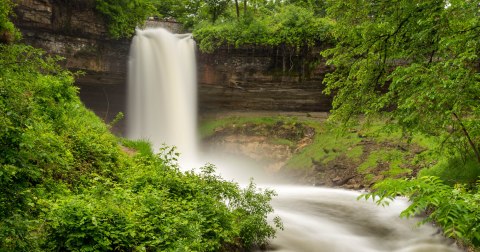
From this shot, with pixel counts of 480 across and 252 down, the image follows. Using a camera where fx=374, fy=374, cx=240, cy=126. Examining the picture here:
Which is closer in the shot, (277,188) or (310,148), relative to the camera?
(277,188)

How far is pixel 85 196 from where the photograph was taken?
5.46 meters

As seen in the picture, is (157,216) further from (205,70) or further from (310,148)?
(205,70)

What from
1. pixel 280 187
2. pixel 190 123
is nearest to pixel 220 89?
pixel 190 123

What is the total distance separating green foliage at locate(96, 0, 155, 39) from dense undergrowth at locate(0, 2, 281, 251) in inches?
495

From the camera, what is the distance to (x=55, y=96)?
35.8ft

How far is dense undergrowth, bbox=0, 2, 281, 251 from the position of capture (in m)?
3.49

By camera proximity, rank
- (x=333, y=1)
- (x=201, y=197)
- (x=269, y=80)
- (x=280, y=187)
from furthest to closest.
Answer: (x=269, y=80), (x=280, y=187), (x=333, y=1), (x=201, y=197)

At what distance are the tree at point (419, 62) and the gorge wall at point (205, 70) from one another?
13.4 m

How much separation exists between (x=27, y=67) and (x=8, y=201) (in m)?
1.66

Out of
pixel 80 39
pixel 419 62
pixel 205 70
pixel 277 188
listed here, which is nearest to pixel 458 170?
pixel 419 62

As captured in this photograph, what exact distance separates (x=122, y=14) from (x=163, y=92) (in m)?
5.40

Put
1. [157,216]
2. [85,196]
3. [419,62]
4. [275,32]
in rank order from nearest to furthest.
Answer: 1. [85,196]
2. [157,216]
3. [419,62]
4. [275,32]

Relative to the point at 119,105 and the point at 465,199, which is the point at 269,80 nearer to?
the point at 119,105

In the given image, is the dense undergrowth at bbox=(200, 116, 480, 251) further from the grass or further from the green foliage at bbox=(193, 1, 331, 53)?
the green foliage at bbox=(193, 1, 331, 53)
